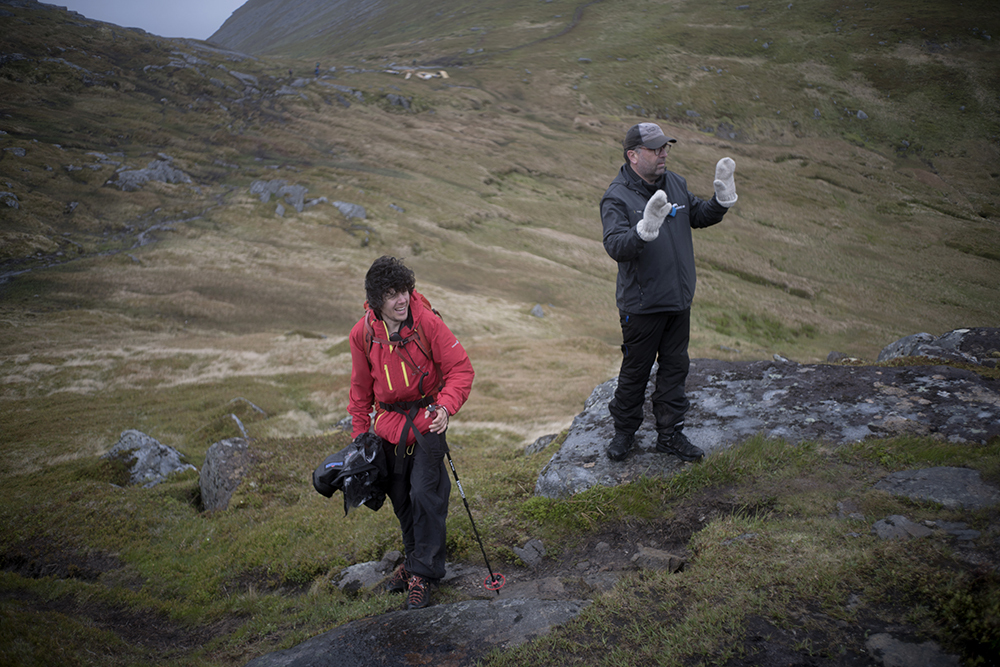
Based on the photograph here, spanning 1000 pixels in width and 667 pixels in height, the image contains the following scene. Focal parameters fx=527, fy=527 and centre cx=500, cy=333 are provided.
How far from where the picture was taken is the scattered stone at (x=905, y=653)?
335 centimetres

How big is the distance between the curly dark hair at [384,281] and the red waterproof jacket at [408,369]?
0.31m

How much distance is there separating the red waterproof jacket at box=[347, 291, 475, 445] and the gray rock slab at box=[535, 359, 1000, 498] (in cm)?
250

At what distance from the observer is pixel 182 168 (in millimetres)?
61125

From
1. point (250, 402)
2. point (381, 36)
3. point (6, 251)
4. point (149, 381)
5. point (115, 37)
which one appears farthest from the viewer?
point (381, 36)

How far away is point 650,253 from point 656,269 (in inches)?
8.0

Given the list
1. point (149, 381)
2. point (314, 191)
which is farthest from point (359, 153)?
point (149, 381)

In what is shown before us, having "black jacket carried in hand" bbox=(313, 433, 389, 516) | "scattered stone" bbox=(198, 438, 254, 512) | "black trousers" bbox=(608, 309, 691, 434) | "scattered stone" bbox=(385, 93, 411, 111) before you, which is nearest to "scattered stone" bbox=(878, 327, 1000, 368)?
"black trousers" bbox=(608, 309, 691, 434)

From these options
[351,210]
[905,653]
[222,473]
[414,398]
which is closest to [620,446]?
[414,398]

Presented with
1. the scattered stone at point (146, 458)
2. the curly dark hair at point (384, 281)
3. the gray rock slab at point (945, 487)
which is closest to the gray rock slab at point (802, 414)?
the gray rock slab at point (945, 487)

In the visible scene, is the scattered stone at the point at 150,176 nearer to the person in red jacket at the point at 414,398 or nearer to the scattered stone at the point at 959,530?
the person in red jacket at the point at 414,398

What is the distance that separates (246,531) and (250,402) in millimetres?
11834

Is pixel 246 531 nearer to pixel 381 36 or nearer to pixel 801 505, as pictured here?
pixel 801 505

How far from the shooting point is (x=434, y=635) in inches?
195

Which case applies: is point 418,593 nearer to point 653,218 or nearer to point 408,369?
point 408,369
